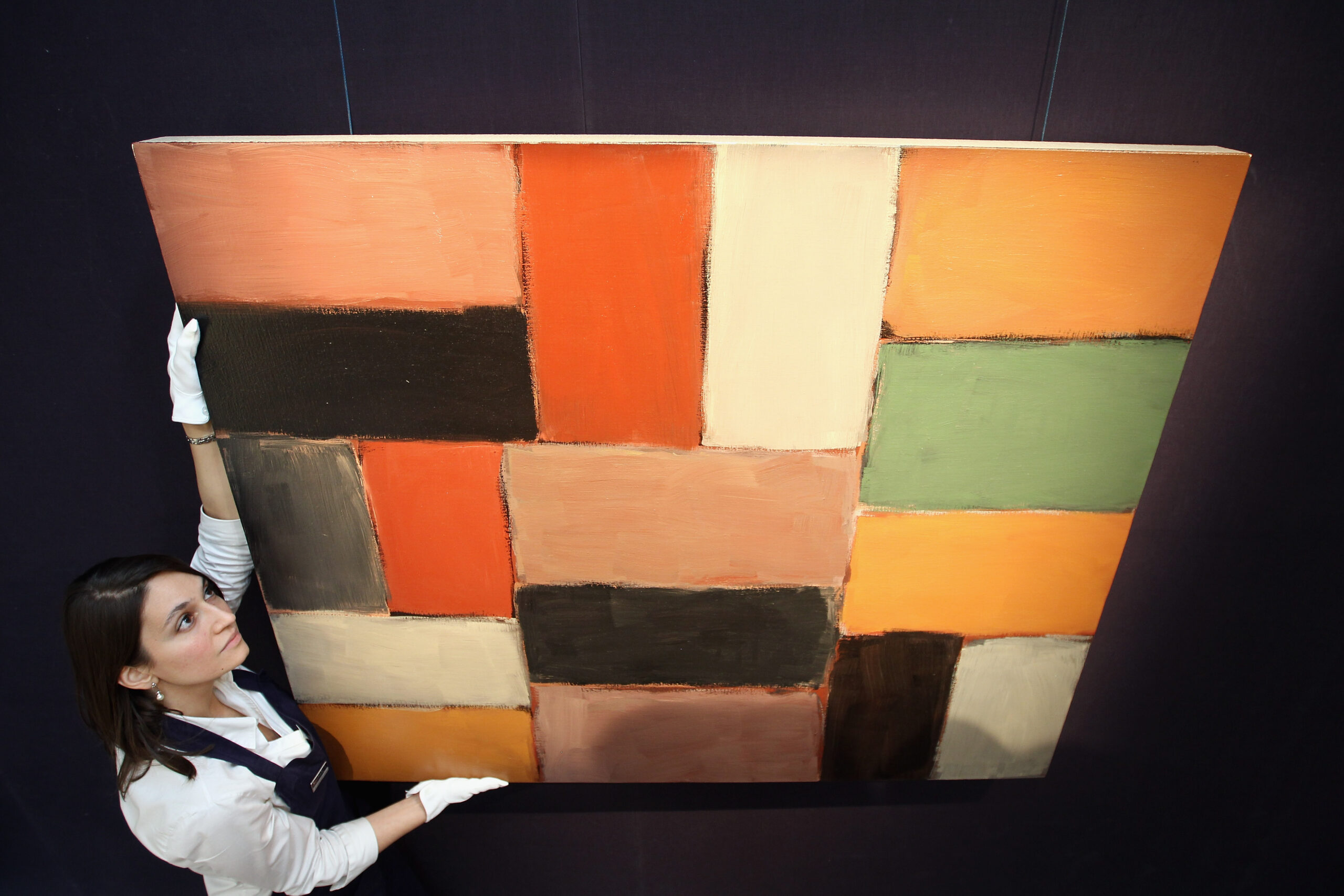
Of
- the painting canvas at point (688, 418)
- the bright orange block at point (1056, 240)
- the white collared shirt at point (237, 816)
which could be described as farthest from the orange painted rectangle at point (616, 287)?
the white collared shirt at point (237, 816)

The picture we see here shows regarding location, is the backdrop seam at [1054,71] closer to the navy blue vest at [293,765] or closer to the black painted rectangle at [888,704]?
the black painted rectangle at [888,704]

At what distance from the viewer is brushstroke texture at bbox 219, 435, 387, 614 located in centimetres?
88

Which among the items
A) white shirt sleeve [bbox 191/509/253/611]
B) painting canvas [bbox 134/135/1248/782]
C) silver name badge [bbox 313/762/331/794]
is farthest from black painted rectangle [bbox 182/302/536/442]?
silver name badge [bbox 313/762/331/794]

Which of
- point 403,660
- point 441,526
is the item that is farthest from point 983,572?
point 403,660

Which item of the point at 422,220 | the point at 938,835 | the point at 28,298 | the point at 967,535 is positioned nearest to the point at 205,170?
the point at 422,220

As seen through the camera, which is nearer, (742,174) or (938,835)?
(742,174)

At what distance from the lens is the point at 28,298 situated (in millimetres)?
1001

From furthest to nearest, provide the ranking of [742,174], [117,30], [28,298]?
[28,298] → [117,30] → [742,174]

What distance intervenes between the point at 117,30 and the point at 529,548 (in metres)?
0.90

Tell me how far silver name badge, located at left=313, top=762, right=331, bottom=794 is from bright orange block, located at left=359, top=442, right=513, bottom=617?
31 cm

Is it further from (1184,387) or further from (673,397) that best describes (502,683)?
(1184,387)

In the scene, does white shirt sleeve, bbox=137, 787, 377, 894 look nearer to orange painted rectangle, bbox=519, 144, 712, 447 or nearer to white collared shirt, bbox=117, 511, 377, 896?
white collared shirt, bbox=117, 511, 377, 896

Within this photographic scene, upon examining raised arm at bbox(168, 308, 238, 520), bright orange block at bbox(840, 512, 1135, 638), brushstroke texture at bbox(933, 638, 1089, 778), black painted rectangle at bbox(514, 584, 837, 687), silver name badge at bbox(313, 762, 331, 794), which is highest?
raised arm at bbox(168, 308, 238, 520)

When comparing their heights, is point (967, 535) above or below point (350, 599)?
above
